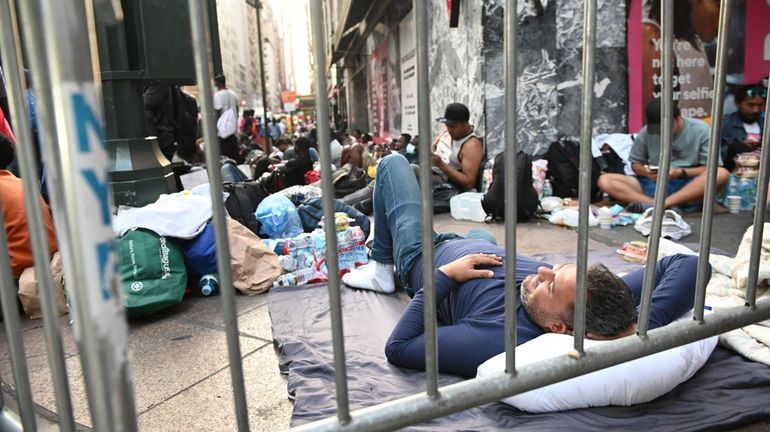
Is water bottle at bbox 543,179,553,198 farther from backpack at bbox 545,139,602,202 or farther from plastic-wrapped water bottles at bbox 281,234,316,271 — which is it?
plastic-wrapped water bottles at bbox 281,234,316,271

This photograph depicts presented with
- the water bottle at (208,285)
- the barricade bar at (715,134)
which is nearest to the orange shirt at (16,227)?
the water bottle at (208,285)

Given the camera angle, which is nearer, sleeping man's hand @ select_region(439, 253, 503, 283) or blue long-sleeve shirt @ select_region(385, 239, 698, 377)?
blue long-sleeve shirt @ select_region(385, 239, 698, 377)

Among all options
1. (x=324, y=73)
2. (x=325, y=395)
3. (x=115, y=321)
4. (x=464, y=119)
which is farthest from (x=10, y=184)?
(x=464, y=119)

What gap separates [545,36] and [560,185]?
1.86 metres

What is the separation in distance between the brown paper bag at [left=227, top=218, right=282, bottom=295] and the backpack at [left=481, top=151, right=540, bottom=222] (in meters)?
2.58

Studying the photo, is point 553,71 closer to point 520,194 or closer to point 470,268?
point 520,194

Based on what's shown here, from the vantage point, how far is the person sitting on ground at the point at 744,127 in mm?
A: 5973

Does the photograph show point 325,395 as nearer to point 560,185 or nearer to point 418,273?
point 418,273

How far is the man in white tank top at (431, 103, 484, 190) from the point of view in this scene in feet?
20.9

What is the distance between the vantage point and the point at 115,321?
Result: 0.72 metres

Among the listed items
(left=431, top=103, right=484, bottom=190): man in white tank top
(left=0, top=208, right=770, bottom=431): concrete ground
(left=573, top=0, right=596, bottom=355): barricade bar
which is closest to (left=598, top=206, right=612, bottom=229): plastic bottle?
(left=431, top=103, right=484, bottom=190): man in white tank top

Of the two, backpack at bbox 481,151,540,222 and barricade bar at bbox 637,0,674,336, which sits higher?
barricade bar at bbox 637,0,674,336

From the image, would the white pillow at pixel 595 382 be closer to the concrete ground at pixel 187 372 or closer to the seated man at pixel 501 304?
the seated man at pixel 501 304

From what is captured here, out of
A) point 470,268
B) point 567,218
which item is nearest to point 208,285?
point 470,268
